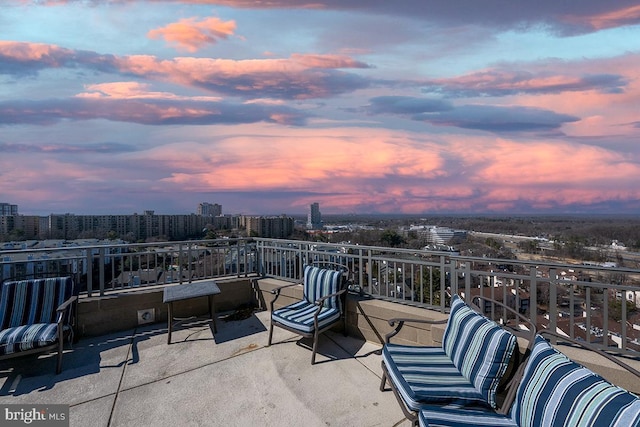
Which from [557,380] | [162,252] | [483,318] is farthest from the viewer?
[162,252]

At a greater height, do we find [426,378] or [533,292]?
[533,292]

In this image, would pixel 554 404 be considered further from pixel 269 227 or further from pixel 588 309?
pixel 269 227

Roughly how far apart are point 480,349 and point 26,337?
193 inches

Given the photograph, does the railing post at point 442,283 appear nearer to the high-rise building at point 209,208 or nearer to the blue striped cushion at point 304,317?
the blue striped cushion at point 304,317

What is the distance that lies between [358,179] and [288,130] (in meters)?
7.24

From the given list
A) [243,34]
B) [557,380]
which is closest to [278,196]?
[243,34]

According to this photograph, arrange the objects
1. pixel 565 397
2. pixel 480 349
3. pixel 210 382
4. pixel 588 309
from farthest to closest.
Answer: pixel 210 382 → pixel 588 309 → pixel 480 349 → pixel 565 397

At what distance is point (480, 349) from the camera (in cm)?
240

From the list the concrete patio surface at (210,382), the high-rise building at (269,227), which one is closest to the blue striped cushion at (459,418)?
the concrete patio surface at (210,382)

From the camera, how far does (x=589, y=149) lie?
10.2 meters

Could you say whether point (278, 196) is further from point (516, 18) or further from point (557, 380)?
point (557, 380)

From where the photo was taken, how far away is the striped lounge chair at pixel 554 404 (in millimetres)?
1381

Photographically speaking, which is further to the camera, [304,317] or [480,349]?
[304,317]

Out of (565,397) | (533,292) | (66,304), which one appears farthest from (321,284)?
(66,304)
